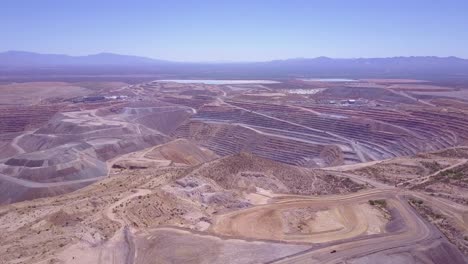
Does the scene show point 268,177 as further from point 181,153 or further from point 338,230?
point 181,153

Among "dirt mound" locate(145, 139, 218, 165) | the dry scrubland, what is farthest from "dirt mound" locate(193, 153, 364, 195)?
"dirt mound" locate(145, 139, 218, 165)

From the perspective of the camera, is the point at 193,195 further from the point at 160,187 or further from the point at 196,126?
the point at 196,126

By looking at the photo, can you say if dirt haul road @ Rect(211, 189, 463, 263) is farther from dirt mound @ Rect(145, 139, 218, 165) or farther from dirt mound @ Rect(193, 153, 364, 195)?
dirt mound @ Rect(145, 139, 218, 165)

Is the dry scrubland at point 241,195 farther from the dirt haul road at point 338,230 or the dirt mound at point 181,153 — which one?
the dirt mound at point 181,153

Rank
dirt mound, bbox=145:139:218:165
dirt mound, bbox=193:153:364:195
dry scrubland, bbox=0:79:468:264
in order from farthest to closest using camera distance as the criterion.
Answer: dirt mound, bbox=145:139:218:165 → dirt mound, bbox=193:153:364:195 → dry scrubland, bbox=0:79:468:264

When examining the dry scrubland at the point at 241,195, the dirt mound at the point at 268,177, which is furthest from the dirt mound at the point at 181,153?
the dirt mound at the point at 268,177

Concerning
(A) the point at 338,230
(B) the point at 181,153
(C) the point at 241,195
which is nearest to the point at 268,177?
(C) the point at 241,195

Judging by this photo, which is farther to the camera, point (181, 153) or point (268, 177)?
point (181, 153)

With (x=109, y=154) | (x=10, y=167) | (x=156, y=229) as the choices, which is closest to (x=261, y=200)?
(x=156, y=229)
